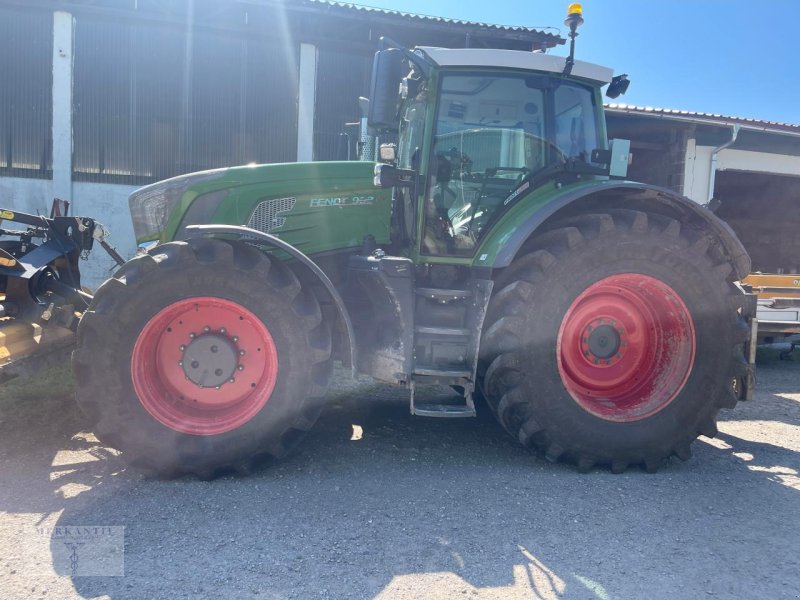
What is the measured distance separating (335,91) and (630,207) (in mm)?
7401

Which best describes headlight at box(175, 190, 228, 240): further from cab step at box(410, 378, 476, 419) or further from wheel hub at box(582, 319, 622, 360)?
wheel hub at box(582, 319, 622, 360)

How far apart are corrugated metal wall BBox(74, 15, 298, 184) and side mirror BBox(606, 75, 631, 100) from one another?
6.77 metres

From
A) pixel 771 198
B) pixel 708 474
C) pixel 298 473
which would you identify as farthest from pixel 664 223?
pixel 771 198

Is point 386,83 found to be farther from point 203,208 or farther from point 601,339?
point 601,339

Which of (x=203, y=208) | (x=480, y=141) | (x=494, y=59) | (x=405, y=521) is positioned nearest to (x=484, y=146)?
(x=480, y=141)

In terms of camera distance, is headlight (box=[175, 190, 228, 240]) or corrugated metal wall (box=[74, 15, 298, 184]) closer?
headlight (box=[175, 190, 228, 240])

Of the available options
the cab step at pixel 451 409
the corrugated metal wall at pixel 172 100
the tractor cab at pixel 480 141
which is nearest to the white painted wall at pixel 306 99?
the corrugated metal wall at pixel 172 100

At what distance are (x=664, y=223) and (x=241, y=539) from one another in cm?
290

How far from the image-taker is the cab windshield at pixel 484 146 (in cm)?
352

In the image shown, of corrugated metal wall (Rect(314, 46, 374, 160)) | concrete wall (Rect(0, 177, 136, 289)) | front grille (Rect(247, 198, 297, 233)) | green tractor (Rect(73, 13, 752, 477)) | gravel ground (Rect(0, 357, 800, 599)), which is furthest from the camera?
corrugated metal wall (Rect(314, 46, 374, 160))

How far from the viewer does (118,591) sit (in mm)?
2137

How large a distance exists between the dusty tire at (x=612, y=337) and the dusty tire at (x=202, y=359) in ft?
3.75

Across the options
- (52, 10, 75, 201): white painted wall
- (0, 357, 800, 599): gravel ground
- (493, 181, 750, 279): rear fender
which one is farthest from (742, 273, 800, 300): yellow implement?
(52, 10, 75, 201): white painted wall

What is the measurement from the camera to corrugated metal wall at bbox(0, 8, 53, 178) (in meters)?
8.91
